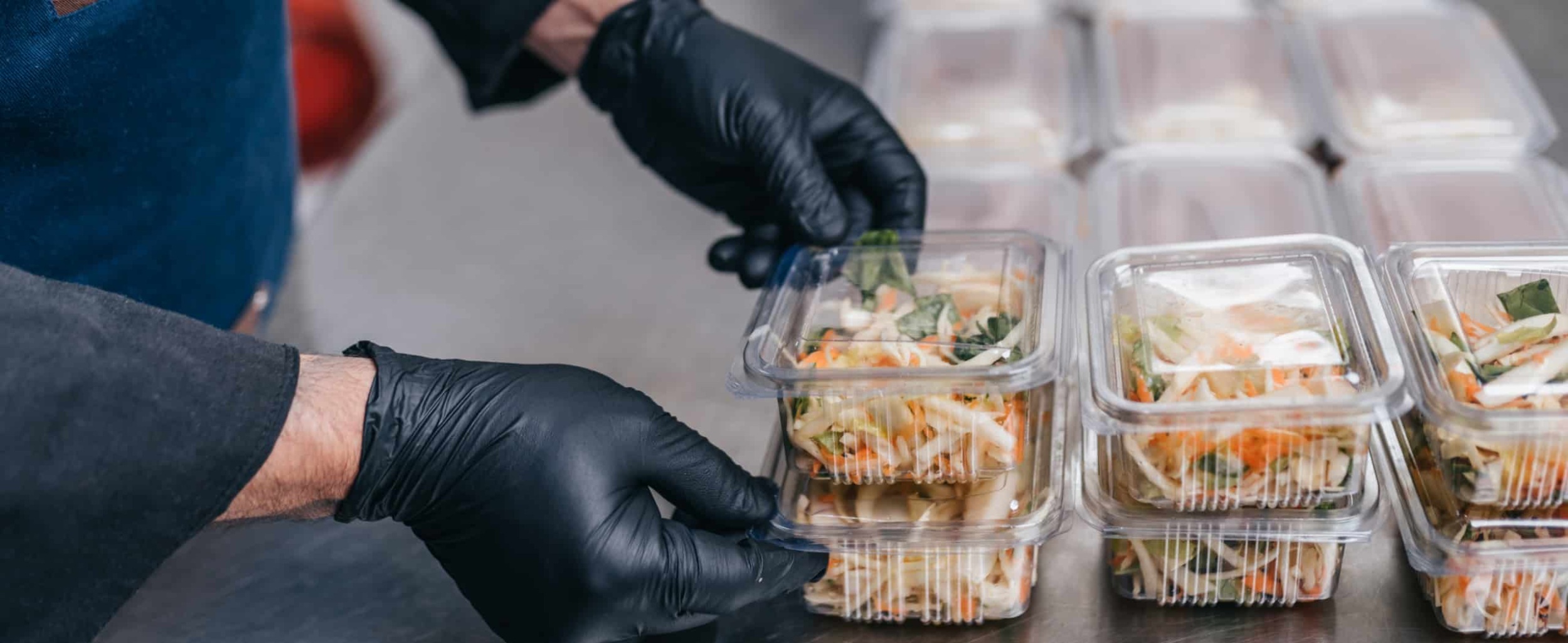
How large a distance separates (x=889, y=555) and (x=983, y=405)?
0.18 m

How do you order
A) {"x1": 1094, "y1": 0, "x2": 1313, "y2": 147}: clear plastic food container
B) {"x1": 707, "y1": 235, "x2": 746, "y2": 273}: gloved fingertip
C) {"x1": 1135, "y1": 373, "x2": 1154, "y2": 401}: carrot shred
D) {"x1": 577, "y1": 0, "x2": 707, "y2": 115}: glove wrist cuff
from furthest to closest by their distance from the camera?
{"x1": 1094, "y1": 0, "x2": 1313, "y2": 147}: clear plastic food container
{"x1": 577, "y1": 0, "x2": 707, "y2": 115}: glove wrist cuff
{"x1": 707, "y1": 235, "x2": 746, "y2": 273}: gloved fingertip
{"x1": 1135, "y1": 373, "x2": 1154, "y2": 401}: carrot shred

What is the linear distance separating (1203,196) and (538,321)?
3.37 ft

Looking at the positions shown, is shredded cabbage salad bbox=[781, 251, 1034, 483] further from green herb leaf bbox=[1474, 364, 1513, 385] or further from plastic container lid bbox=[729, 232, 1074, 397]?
green herb leaf bbox=[1474, 364, 1513, 385]

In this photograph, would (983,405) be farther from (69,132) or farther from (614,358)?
(69,132)

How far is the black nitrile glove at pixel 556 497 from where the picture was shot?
1128 mm

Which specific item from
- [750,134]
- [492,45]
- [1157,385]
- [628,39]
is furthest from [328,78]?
[1157,385]

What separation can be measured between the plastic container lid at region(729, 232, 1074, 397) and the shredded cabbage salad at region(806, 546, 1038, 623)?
0.18 m

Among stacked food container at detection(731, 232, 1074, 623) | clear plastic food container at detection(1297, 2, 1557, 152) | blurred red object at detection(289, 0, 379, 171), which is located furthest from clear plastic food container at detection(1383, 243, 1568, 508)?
blurred red object at detection(289, 0, 379, 171)

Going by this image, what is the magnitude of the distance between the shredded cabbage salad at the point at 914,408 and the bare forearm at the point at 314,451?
415 millimetres

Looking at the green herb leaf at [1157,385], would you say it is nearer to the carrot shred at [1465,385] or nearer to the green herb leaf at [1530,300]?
the carrot shred at [1465,385]

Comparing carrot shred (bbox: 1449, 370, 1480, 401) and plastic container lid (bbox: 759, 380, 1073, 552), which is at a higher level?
carrot shred (bbox: 1449, 370, 1480, 401)

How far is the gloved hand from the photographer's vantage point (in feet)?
5.10

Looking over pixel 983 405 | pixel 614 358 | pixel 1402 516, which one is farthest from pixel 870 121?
pixel 1402 516

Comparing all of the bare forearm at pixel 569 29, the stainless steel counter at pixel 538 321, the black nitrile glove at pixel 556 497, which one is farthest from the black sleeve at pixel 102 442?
the bare forearm at pixel 569 29
